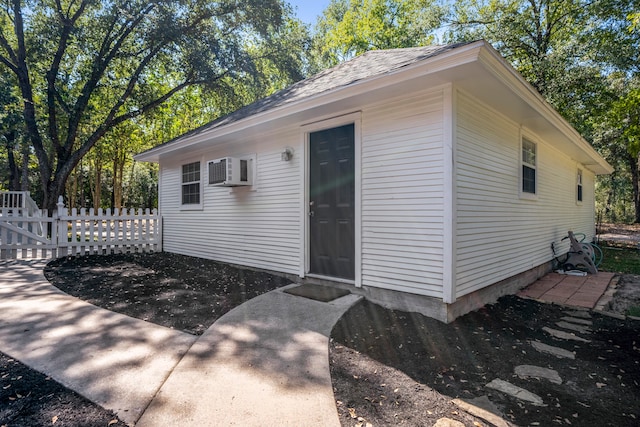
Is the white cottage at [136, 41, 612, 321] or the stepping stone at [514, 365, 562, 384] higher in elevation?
the white cottage at [136, 41, 612, 321]

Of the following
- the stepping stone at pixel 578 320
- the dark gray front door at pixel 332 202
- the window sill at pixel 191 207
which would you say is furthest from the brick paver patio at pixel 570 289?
the window sill at pixel 191 207

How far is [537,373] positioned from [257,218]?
172 inches

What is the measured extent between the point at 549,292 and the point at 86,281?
279 inches

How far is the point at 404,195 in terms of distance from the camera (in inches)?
149

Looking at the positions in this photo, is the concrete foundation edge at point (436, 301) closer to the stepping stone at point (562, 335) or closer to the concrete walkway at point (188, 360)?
the concrete walkway at point (188, 360)

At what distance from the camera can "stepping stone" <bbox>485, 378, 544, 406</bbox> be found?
2.17m

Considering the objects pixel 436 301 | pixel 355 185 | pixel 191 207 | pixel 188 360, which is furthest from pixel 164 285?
pixel 436 301

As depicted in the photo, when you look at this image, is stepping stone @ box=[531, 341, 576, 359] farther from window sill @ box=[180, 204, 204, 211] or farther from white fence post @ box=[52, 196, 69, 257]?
white fence post @ box=[52, 196, 69, 257]

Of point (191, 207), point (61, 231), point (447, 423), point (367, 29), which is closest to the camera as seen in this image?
point (447, 423)

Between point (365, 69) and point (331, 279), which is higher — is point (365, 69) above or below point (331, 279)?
above

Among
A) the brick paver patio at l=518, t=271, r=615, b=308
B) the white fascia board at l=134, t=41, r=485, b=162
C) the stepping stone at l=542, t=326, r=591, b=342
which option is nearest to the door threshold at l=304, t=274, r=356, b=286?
the stepping stone at l=542, t=326, r=591, b=342

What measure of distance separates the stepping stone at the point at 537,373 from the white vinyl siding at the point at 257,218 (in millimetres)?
3112

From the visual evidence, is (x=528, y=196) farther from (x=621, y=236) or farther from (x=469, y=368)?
(x=621, y=236)

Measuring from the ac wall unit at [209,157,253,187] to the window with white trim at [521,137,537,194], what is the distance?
4.62 m
